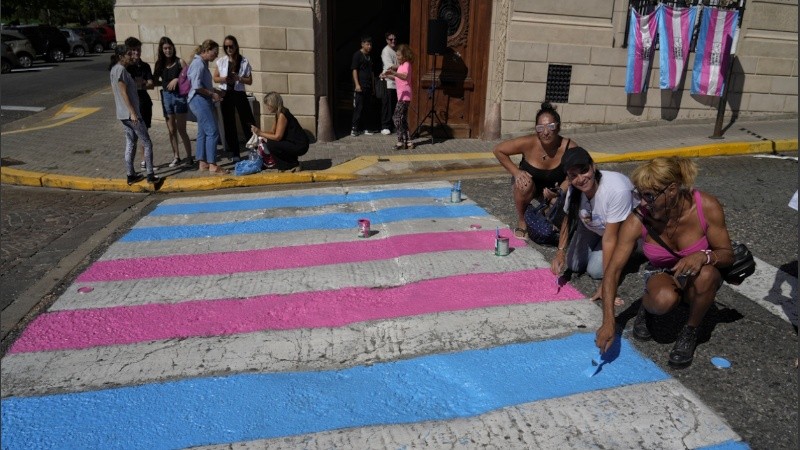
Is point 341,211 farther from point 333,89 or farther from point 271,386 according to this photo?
point 333,89

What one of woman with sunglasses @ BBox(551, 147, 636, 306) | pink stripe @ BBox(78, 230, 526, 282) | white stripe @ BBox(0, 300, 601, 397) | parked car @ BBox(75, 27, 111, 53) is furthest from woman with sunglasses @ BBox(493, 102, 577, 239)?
parked car @ BBox(75, 27, 111, 53)

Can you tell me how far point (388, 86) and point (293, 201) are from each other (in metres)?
4.63

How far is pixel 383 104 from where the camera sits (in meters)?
12.1

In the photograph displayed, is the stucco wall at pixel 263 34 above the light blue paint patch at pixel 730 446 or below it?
above

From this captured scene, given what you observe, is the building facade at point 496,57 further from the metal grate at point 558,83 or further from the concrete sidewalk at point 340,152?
the concrete sidewalk at point 340,152

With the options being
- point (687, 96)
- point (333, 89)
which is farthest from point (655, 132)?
point (333, 89)

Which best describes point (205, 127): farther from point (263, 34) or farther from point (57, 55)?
point (57, 55)

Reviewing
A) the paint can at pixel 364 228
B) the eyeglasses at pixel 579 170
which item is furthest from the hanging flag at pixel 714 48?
the eyeglasses at pixel 579 170

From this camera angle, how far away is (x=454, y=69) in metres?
11.6

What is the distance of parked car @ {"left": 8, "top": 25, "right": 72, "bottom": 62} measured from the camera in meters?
30.2

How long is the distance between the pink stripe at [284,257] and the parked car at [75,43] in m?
35.1

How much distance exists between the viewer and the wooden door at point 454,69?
1134 cm

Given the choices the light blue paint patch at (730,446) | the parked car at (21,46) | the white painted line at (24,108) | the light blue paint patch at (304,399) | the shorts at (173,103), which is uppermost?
the parked car at (21,46)

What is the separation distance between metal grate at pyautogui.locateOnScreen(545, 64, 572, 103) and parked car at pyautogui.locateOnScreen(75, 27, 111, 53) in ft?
116
